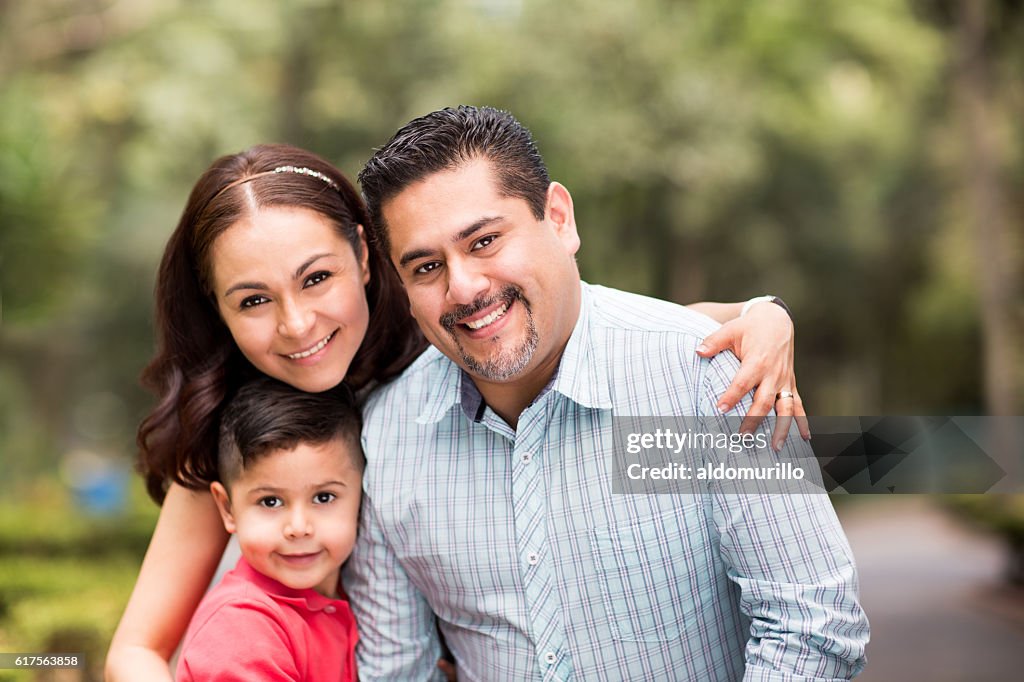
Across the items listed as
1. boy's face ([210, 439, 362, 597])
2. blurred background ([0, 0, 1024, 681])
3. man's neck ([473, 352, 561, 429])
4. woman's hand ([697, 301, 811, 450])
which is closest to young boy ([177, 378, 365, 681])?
boy's face ([210, 439, 362, 597])

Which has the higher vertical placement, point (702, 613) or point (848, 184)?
point (848, 184)

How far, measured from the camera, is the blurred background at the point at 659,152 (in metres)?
11.6

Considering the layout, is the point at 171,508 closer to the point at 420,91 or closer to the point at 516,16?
the point at 420,91

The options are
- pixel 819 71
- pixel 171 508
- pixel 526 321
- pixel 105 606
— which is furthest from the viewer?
pixel 819 71

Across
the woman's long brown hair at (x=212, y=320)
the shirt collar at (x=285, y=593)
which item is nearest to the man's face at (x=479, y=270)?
the woman's long brown hair at (x=212, y=320)

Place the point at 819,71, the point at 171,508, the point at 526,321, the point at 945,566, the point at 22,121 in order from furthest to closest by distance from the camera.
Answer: the point at 819,71 → the point at 945,566 → the point at 22,121 → the point at 171,508 → the point at 526,321

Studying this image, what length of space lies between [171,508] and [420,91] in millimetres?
10514

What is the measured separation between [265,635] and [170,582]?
16.2 inches

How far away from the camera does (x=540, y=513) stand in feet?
5.98

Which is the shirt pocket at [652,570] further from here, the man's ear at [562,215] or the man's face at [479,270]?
the man's ear at [562,215]

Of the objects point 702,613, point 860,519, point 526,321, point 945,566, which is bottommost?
point 702,613

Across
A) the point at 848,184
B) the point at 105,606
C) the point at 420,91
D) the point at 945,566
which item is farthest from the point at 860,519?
the point at 105,606

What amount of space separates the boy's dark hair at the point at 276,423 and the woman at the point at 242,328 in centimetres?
5

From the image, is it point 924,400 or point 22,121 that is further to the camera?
point 924,400
